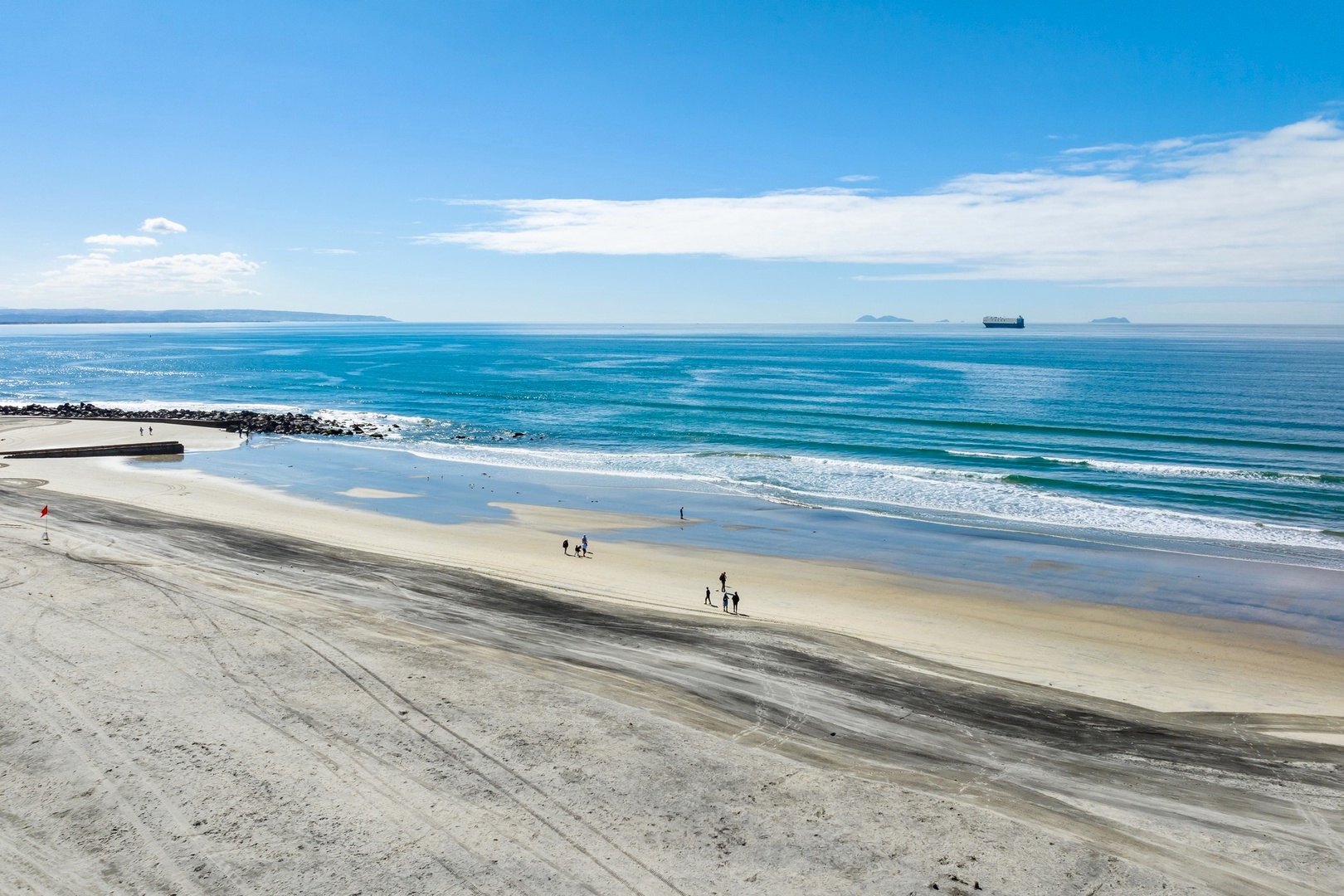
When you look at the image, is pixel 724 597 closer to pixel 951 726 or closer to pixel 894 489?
pixel 951 726

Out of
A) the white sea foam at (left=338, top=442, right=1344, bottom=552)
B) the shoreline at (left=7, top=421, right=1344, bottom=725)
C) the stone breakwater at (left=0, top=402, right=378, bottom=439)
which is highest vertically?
the stone breakwater at (left=0, top=402, right=378, bottom=439)

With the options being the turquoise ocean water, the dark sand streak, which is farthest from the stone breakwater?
the dark sand streak

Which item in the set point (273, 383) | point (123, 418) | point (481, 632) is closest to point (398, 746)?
point (481, 632)

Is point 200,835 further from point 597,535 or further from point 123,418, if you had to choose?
point 123,418

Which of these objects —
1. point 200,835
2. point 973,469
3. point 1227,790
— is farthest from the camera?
point 973,469

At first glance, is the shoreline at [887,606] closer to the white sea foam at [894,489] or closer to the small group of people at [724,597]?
the small group of people at [724,597]

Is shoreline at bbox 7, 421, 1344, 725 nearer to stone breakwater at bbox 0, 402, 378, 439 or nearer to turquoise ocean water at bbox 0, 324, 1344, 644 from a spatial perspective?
turquoise ocean water at bbox 0, 324, 1344, 644
